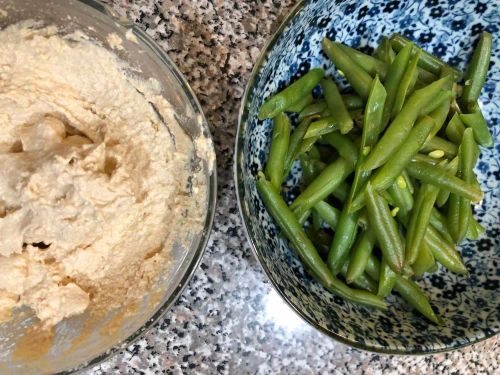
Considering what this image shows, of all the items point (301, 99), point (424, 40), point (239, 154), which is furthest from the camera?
point (424, 40)

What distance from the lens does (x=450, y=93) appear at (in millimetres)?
1340

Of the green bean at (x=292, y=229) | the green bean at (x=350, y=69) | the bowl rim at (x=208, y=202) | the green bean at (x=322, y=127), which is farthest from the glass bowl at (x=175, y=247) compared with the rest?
the green bean at (x=350, y=69)

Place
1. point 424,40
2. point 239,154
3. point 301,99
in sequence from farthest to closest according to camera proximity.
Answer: point 424,40 < point 301,99 < point 239,154

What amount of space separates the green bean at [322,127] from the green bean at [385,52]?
0.23 metres

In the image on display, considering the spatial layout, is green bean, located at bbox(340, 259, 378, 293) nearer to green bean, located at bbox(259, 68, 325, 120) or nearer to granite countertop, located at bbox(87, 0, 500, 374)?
granite countertop, located at bbox(87, 0, 500, 374)

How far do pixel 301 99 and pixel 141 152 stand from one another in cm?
42

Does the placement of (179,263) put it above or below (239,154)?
below

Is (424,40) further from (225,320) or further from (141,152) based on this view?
(225,320)

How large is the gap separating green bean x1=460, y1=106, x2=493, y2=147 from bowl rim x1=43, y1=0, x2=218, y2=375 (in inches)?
25.3

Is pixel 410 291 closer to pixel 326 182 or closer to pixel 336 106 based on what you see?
pixel 326 182

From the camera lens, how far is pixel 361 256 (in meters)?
1.37

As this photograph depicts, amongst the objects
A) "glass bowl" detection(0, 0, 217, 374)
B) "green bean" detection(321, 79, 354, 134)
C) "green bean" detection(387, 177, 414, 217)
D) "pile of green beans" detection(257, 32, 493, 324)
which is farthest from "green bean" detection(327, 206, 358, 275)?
"glass bowl" detection(0, 0, 217, 374)

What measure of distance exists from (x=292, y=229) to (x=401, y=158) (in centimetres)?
31

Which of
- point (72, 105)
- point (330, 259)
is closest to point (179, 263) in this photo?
point (330, 259)
